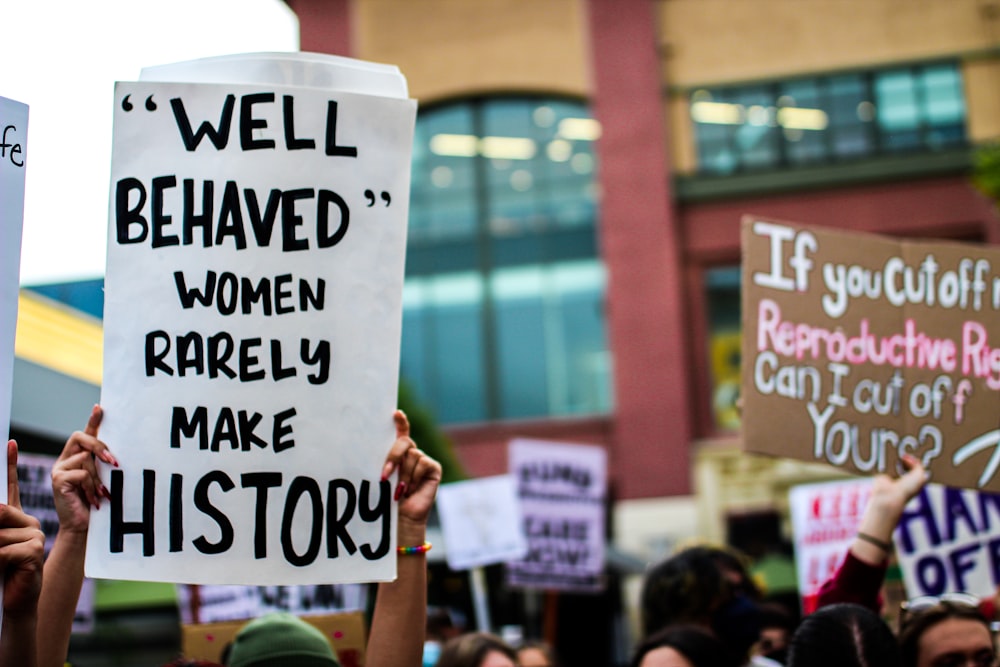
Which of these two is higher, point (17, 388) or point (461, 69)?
point (461, 69)

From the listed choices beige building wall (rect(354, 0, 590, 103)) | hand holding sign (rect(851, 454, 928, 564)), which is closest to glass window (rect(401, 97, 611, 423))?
beige building wall (rect(354, 0, 590, 103))

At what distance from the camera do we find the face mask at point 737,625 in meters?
5.04

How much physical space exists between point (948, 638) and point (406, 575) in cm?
162

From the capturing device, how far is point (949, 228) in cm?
2312

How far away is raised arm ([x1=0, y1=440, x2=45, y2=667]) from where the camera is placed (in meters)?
2.59

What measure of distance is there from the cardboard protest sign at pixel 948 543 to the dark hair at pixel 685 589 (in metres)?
1.19

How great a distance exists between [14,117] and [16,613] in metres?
0.98

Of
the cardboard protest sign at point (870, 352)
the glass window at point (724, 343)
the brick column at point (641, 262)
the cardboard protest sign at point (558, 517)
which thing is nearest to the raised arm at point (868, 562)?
the cardboard protest sign at point (870, 352)

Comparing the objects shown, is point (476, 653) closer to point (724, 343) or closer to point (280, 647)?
point (280, 647)

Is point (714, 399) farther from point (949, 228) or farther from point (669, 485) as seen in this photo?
point (949, 228)

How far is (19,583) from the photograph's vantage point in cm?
260

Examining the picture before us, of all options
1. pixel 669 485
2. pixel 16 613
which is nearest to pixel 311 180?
pixel 16 613

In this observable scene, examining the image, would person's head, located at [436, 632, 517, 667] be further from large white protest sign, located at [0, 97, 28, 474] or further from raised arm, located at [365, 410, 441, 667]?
large white protest sign, located at [0, 97, 28, 474]

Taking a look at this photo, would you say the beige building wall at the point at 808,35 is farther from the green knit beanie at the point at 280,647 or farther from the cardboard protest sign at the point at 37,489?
the green knit beanie at the point at 280,647
